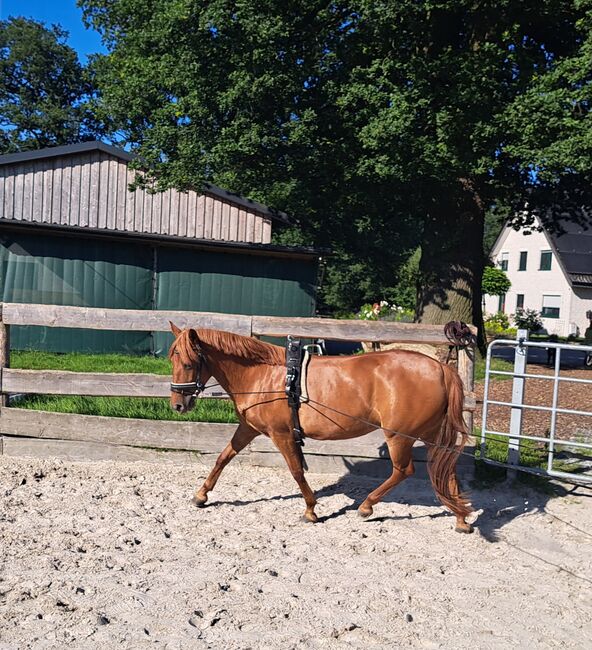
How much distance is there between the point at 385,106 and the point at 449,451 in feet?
31.4

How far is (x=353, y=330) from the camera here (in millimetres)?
6312

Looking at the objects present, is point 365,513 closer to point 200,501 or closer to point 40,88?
point 200,501

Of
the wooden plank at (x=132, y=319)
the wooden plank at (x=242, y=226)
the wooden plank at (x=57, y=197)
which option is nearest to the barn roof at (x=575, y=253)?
the wooden plank at (x=242, y=226)

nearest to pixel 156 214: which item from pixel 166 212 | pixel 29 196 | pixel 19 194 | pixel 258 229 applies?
pixel 166 212

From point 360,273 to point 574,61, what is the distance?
30527mm

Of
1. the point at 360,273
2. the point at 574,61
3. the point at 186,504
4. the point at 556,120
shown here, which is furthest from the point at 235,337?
the point at 360,273

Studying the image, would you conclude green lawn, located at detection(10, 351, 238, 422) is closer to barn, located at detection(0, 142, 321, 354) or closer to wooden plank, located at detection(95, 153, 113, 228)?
barn, located at detection(0, 142, 321, 354)

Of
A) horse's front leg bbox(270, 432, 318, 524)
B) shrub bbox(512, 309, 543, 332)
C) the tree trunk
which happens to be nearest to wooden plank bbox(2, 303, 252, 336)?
horse's front leg bbox(270, 432, 318, 524)

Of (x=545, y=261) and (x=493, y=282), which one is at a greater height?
(x=545, y=261)

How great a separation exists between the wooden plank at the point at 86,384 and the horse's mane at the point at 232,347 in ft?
4.71

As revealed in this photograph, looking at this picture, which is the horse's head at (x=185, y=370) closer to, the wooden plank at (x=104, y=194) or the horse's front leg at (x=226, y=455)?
the horse's front leg at (x=226, y=455)

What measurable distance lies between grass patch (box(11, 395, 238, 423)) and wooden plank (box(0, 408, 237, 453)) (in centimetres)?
46

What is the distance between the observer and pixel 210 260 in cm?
1540

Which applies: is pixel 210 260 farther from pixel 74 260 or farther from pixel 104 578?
pixel 104 578
